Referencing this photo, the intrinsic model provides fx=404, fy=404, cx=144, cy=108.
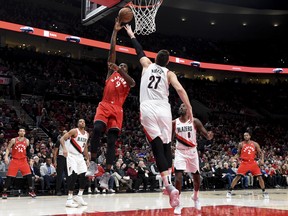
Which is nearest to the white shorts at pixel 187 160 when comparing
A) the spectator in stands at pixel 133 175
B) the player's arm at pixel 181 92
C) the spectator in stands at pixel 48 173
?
the player's arm at pixel 181 92

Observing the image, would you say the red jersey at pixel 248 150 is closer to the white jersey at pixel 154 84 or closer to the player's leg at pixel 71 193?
the player's leg at pixel 71 193

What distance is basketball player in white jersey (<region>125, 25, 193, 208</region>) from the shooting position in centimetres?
509

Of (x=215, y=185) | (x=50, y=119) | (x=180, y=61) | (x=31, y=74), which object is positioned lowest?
(x=215, y=185)

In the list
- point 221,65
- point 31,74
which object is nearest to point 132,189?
point 31,74

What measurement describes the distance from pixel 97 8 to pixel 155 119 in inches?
179

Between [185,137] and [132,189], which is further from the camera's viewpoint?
[132,189]

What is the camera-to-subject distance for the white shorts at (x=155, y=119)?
5133 mm

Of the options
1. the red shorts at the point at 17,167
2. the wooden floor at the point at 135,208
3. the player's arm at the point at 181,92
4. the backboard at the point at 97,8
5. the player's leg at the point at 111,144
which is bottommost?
the wooden floor at the point at 135,208

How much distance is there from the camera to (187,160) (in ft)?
24.5

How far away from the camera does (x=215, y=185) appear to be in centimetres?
1684

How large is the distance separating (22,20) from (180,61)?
11.0 metres

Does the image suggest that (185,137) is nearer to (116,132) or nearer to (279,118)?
(116,132)

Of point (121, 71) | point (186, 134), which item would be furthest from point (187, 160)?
point (121, 71)

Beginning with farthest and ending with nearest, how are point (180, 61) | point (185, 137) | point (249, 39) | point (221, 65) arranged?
point (249, 39)
point (221, 65)
point (180, 61)
point (185, 137)
